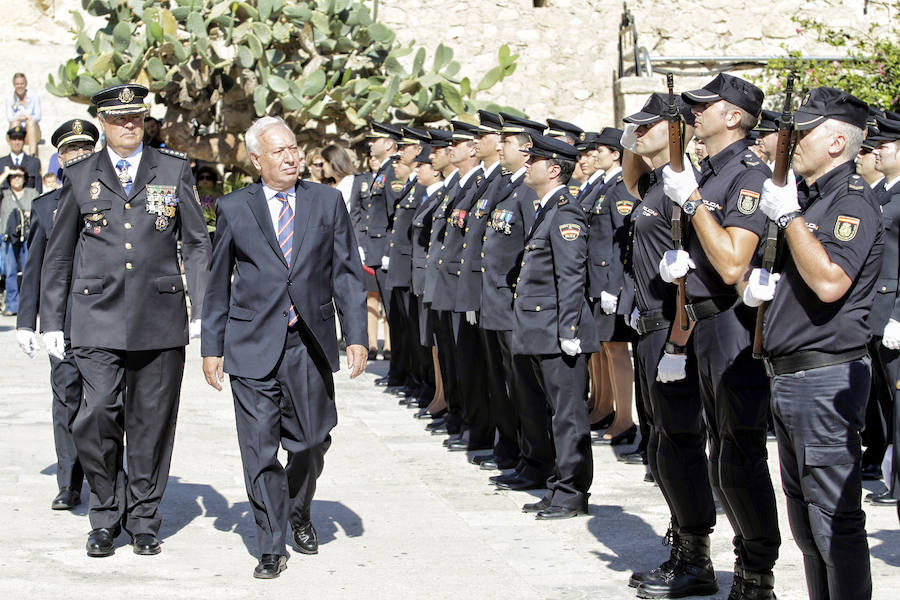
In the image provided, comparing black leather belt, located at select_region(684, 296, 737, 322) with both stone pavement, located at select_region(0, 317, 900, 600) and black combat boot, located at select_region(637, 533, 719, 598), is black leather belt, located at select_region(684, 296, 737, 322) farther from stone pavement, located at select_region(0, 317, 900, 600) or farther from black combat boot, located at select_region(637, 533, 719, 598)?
stone pavement, located at select_region(0, 317, 900, 600)

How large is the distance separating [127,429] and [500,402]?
2.58m

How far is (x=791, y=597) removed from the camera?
492 cm

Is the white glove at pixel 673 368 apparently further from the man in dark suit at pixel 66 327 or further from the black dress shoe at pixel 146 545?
the man in dark suit at pixel 66 327

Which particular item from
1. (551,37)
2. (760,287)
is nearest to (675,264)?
(760,287)

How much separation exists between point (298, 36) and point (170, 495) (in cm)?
925

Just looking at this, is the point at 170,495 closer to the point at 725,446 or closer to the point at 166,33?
the point at 725,446

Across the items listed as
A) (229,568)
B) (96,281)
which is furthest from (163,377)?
(229,568)

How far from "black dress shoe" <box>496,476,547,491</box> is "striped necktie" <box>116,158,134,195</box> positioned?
2599mm

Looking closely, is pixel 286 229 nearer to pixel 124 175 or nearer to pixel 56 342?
pixel 124 175

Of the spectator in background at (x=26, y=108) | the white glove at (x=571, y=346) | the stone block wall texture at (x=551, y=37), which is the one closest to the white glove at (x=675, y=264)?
the white glove at (x=571, y=346)

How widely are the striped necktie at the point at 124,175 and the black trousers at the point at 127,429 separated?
2.44ft

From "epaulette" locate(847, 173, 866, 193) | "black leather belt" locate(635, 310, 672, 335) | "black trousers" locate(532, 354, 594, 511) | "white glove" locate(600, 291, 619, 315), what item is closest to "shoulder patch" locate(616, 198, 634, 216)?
"white glove" locate(600, 291, 619, 315)

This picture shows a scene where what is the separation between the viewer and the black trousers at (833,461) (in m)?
4.05

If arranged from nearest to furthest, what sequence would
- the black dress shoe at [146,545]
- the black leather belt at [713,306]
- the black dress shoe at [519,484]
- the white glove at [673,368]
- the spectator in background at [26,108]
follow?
the black leather belt at [713,306] < the white glove at [673,368] < the black dress shoe at [146,545] < the black dress shoe at [519,484] < the spectator in background at [26,108]
